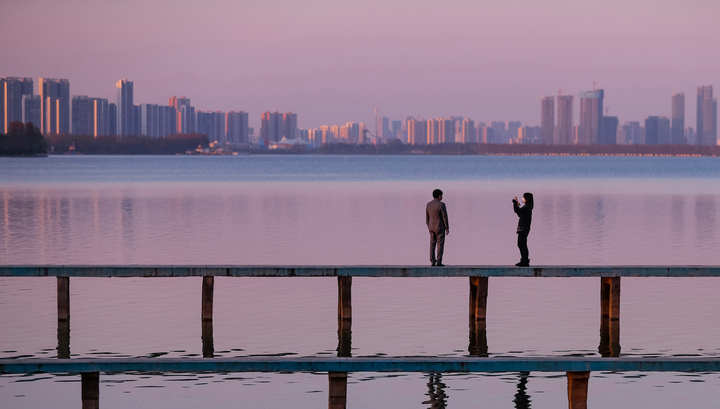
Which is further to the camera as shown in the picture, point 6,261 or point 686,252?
point 686,252

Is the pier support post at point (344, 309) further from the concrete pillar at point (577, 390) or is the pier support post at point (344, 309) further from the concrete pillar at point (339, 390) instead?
the concrete pillar at point (577, 390)

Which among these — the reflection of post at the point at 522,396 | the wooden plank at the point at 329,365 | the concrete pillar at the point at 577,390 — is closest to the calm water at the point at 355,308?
the reflection of post at the point at 522,396

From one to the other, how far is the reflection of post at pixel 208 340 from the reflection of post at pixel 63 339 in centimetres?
292

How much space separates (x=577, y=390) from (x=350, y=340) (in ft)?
28.3

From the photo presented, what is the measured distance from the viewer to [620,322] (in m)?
26.8

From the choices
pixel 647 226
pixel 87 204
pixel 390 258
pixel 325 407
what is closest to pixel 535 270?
pixel 325 407

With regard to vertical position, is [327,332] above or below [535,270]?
below

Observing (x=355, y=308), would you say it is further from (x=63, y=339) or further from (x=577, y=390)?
(x=577, y=390)

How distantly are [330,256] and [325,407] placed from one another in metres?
25.5

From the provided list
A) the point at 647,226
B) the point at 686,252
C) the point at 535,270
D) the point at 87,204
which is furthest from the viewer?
the point at 87,204

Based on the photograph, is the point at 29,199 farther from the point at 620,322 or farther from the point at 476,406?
the point at 476,406

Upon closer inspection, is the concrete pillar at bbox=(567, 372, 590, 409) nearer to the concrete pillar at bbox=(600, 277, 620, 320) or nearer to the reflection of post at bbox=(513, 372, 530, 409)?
the reflection of post at bbox=(513, 372, 530, 409)

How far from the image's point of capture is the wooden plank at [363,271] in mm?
24156

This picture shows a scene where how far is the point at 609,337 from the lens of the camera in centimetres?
2512
